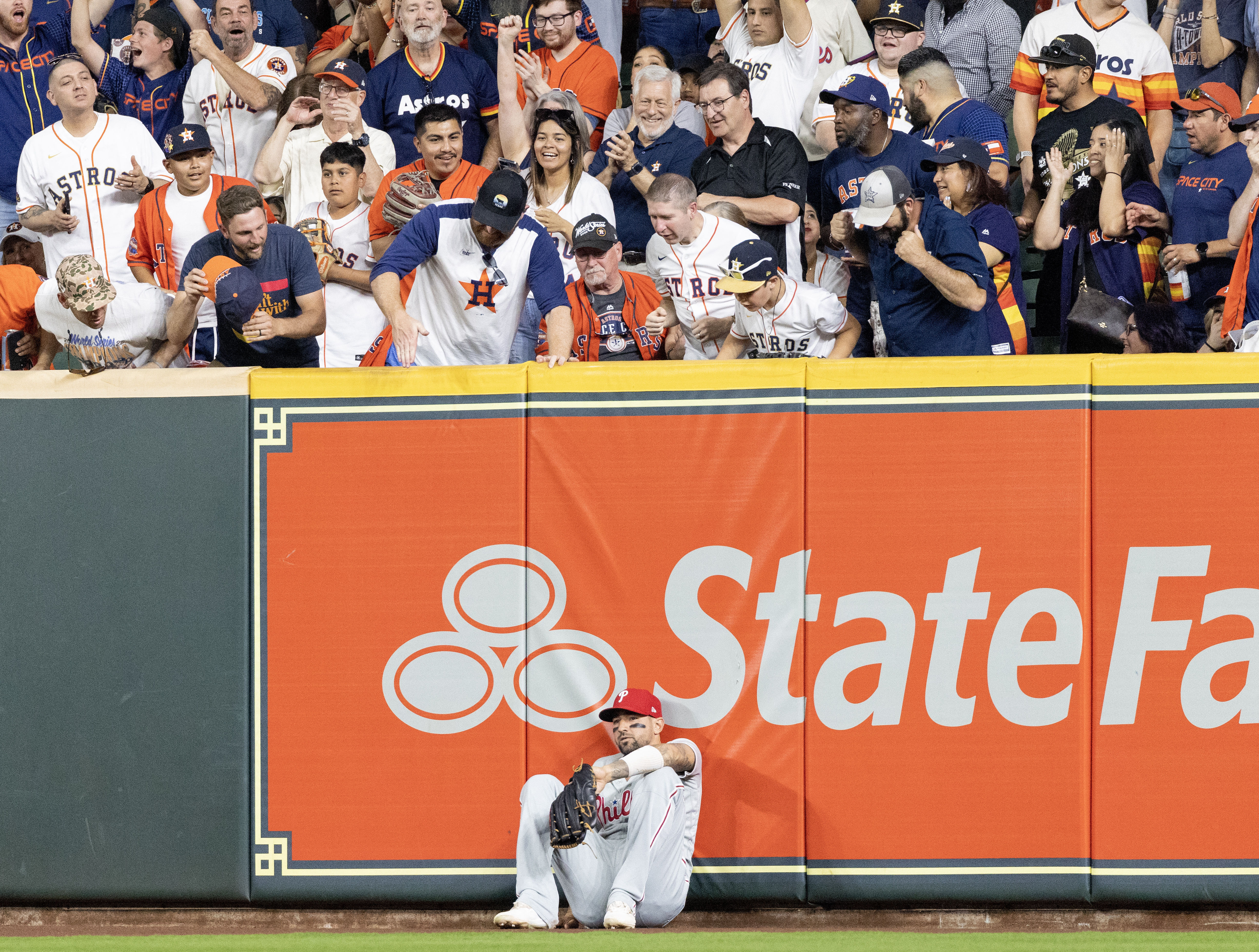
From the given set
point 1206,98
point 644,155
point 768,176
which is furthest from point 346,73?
point 1206,98

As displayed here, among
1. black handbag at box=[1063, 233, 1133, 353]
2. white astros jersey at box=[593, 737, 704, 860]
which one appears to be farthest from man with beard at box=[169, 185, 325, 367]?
black handbag at box=[1063, 233, 1133, 353]

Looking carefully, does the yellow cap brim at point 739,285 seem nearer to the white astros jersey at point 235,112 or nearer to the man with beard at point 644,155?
the man with beard at point 644,155

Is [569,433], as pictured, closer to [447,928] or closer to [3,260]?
[447,928]

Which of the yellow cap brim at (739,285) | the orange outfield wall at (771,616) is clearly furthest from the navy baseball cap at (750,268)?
the orange outfield wall at (771,616)

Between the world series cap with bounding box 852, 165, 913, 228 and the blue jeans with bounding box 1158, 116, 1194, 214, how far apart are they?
2728 millimetres

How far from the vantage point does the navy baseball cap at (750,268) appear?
268 inches

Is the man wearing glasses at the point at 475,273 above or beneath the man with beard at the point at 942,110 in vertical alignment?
beneath

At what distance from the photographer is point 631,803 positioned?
5957 millimetres

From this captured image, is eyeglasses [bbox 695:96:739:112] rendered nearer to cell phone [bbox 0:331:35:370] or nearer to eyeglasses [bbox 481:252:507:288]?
eyeglasses [bbox 481:252:507:288]

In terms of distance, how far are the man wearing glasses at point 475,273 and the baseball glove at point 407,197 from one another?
0.84 meters

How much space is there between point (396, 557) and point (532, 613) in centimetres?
68

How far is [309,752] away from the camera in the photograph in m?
6.21

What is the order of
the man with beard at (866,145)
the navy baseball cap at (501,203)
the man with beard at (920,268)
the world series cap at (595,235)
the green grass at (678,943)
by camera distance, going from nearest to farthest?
the green grass at (678,943)
the man with beard at (920,268)
the navy baseball cap at (501,203)
the world series cap at (595,235)
the man with beard at (866,145)

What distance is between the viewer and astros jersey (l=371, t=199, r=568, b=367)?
22.7 feet
